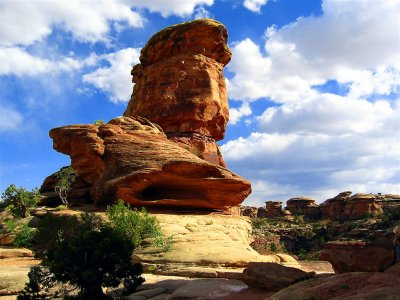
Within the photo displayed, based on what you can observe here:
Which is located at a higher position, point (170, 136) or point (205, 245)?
point (170, 136)

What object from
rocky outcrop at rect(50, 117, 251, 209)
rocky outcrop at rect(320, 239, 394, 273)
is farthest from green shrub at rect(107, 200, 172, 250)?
rocky outcrop at rect(320, 239, 394, 273)

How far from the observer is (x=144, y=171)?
105 ft

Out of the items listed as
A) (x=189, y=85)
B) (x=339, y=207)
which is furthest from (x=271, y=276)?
(x=339, y=207)

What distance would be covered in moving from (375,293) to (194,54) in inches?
1622

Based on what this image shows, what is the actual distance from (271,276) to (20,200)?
24.2m

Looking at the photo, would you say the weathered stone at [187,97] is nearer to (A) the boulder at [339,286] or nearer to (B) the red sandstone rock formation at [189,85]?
(B) the red sandstone rock formation at [189,85]

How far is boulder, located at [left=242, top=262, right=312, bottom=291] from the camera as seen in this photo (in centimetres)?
1660

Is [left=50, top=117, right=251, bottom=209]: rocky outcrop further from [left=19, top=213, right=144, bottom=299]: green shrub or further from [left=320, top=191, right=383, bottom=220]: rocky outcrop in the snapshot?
[left=320, top=191, right=383, bottom=220]: rocky outcrop

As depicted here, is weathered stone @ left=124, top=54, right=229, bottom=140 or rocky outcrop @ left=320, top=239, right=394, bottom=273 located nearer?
rocky outcrop @ left=320, top=239, right=394, bottom=273

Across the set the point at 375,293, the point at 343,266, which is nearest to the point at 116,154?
the point at 343,266

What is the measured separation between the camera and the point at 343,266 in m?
16.4

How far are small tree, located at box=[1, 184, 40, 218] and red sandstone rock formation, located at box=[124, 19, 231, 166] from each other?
16.1 m

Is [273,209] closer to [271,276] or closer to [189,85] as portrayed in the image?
[189,85]

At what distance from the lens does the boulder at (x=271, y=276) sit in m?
16.6
